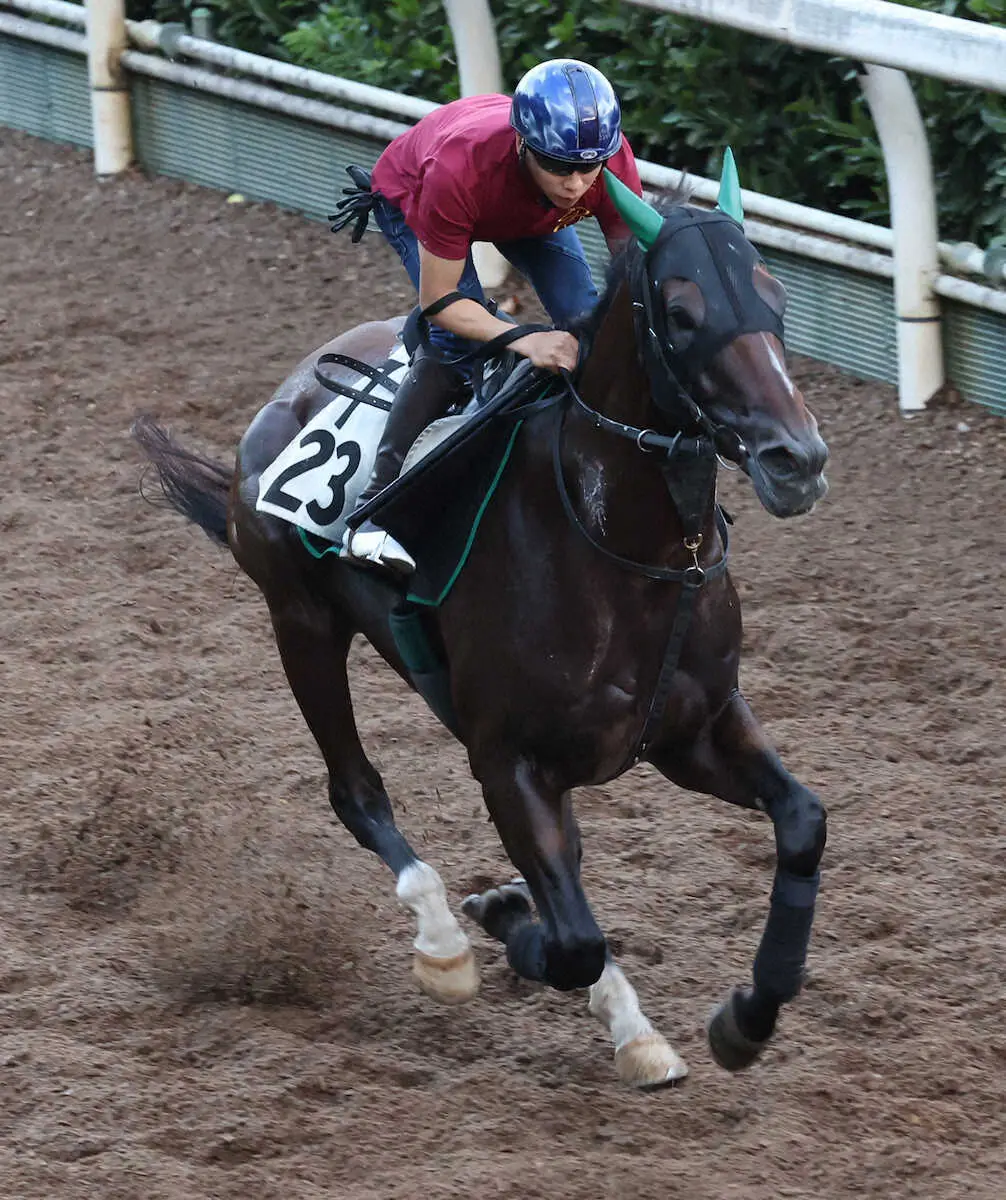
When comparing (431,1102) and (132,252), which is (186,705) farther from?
(132,252)

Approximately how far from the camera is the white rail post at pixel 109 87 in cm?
966

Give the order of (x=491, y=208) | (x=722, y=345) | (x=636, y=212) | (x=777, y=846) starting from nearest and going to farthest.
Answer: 1. (x=722, y=345)
2. (x=636, y=212)
3. (x=491, y=208)
4. (x=777, y=846)

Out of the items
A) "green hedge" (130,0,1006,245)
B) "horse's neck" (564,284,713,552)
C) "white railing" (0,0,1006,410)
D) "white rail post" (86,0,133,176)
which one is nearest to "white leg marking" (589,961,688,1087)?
"horse's neck" (564,284,713,552)

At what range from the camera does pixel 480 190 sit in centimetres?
371

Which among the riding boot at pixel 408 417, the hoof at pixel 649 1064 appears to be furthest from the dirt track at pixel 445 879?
the riding boot at pixel 408 417

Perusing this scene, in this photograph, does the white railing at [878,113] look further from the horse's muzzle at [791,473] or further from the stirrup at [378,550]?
the horse's muzzle at [791,473]

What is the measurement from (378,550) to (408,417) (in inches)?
12.1

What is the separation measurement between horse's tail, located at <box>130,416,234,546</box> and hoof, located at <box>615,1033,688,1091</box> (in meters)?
2.06

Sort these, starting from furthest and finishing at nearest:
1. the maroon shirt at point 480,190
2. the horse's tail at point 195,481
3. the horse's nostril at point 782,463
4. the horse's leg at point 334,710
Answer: the horse's tail at point 195,481, the horse's leg at point 334,710, the maroon shirt at point 480,190, the horse's nostril at point 782,463

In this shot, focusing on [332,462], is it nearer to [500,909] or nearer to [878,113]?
[500,909]

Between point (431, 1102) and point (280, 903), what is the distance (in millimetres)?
930

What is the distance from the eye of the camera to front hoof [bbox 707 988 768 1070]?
387 centimetres

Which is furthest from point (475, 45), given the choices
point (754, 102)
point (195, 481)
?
point (195, 481)

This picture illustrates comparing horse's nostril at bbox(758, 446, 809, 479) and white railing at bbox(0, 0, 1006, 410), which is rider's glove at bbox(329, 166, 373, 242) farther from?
white railing at bbox(0, 0, 1006, 410)
